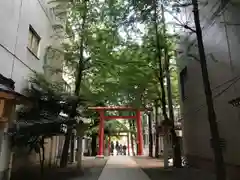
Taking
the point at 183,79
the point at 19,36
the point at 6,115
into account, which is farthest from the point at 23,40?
the point at 183,79

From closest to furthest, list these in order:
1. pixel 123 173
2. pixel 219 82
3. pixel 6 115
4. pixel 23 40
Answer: pixel 6 115
pixel 219 82
pixel 23 40
pixel 123 173

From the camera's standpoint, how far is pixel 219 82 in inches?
384

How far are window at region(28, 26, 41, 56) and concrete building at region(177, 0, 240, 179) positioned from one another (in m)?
6.40

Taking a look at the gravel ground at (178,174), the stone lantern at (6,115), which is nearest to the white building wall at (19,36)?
the stone lantern at (6,115)

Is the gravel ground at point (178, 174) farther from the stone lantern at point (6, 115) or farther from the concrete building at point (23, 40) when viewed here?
the concrete building at point (23, 40)

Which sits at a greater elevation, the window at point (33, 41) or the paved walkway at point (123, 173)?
the window at point (33, 41)

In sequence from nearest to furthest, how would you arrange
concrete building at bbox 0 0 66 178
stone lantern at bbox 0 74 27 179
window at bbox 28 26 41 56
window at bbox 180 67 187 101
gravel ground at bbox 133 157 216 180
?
stone lantern at bbox 0 74 27 179
concrete building at bbox 0 0 66 178
gravel ground at bbox 133 157 216 180
window at bbox 28 26 41 56
window at bbox 180 67 187 101

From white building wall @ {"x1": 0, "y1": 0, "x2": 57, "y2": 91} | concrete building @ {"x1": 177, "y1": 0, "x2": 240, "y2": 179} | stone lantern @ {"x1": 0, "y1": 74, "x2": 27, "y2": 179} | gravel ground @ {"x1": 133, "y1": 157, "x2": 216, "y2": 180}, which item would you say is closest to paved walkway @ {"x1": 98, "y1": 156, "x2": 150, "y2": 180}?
gravel ground @ {"x1": 133, "y1": 157, "x2": 216, "y2": 180}

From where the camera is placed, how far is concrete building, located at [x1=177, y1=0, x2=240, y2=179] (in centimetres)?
840

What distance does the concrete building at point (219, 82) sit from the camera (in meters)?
8.40

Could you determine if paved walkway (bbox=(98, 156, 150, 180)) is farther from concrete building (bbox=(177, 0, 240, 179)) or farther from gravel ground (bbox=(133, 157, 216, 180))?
concrete building (bbox=(177, 0, 240, 179))

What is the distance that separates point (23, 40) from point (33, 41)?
1.74 m

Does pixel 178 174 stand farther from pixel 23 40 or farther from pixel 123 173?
pixel 23 40

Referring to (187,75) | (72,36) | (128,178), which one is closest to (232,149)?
(128,178)
